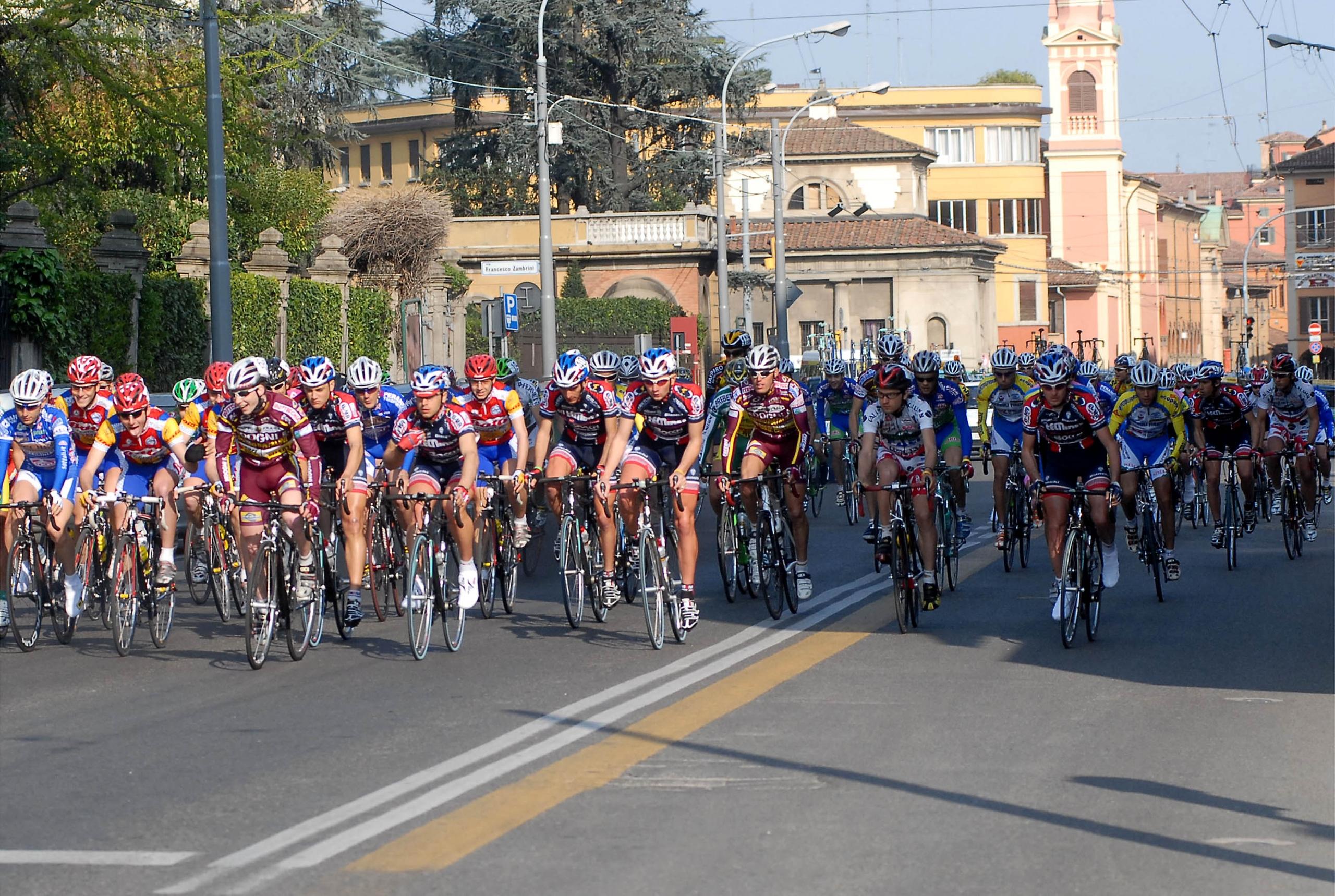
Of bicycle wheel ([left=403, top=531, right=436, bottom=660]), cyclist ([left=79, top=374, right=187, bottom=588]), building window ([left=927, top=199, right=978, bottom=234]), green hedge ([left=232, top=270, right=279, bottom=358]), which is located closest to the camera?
bicycle wheel ([left=403, top=531, right=436, bottom=660])

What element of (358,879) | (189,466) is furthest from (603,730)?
(189,466)

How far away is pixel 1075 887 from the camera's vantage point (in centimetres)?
603

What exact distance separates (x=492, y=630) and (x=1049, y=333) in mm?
90741

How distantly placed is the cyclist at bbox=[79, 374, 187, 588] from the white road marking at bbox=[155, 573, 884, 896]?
374cm

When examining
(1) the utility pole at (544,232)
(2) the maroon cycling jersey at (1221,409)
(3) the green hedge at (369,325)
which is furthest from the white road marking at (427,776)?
(3) the green hedge at (369,325)

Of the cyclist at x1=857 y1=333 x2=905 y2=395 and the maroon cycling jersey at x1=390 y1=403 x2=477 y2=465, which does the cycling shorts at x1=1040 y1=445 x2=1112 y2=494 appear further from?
the maroon cycling jersey at x1=390 y1=403 x2=477 y2=465

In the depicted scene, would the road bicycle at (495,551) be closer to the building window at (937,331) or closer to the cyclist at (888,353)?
the cyclist at (888,353)

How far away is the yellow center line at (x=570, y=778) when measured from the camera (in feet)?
21.4

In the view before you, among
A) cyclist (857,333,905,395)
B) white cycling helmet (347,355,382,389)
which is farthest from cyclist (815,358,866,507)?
white cycling helmet (347,355,382,389)

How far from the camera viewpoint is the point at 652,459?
13133 mm

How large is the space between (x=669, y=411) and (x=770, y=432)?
→ 33.4 inches

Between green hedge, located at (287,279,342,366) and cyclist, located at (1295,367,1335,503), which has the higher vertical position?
green hedge, located at (287,279,342,366)

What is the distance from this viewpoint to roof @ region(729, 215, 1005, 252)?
258 ft

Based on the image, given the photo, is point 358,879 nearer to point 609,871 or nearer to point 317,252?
point 609,871
